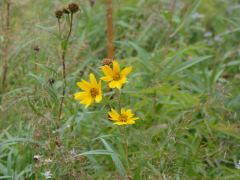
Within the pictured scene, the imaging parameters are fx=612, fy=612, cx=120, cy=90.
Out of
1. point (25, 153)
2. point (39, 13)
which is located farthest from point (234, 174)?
point (39, 13)

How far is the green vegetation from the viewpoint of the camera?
2.48m

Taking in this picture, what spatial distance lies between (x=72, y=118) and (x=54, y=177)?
329 mm

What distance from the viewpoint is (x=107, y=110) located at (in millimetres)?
2572

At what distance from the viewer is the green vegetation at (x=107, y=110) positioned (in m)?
2.48

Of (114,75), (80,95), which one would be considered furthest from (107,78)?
(80,95)

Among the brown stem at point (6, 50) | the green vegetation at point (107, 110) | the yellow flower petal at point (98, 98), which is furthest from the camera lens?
the brown stem at point (6, 50)

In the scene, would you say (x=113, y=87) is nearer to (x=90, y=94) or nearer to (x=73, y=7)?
(x=90, y=94)

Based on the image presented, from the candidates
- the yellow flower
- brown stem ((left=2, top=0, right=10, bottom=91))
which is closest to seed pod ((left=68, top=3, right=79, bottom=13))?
the yellow flower

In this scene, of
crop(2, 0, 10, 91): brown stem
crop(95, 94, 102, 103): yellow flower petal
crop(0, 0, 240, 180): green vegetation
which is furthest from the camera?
crop(2, 0, 10, 91): brown stem

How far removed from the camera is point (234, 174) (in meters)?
2.62

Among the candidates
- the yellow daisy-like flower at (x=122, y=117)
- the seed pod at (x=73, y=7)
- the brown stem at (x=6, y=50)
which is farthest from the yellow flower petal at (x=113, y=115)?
the brown stem at (x=6, y=50)

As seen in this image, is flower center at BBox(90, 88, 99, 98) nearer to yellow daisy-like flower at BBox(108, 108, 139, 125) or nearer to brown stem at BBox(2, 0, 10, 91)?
yellow daisy-like flower at BBox(108, 108, 139, 125)

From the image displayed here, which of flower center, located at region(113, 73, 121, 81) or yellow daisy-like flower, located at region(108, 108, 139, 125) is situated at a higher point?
flower center, located at region(113, 73, 121, 81)

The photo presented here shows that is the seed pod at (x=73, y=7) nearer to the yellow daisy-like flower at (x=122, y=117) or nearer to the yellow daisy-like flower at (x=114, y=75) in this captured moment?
the yellow daisy-like flower at (x=114, y=75)
